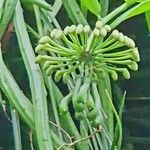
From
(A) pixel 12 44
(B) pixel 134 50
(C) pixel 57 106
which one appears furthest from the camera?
(A) pixel 12 44

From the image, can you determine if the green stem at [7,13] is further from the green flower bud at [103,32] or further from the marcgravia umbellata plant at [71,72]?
the green flower bud at [103,32]

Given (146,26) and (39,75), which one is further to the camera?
(146,26)

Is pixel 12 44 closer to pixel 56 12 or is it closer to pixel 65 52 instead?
pixel 56 12

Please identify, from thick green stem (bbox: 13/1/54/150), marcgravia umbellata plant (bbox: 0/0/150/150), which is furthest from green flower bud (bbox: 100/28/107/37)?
thick green stem (bbox: 13/1/54/150)

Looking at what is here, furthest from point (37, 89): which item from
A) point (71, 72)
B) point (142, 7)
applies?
point (142, 7)

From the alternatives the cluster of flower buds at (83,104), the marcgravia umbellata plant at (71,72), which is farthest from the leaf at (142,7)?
the cluster of flower buds at (83,104)

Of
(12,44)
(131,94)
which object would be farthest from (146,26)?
(12,44)

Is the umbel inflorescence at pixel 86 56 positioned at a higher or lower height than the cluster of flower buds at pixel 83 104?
higher

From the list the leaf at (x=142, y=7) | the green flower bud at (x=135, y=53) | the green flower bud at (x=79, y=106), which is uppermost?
the leaf at (x=142, y=7)
